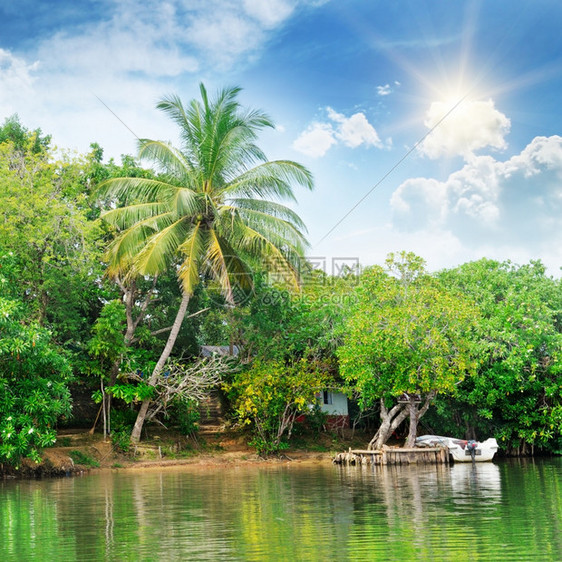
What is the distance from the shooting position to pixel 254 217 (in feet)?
65.3

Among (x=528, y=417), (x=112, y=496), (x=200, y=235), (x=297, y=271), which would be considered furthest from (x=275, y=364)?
(x=112, y=496)

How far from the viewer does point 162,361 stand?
831 inches

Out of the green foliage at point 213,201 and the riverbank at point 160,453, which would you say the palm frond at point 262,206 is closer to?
the green foliage at point 213,201

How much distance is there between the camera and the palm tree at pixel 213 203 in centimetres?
1966

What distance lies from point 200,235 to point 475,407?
12582mm

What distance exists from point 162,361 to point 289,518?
41.4 ft

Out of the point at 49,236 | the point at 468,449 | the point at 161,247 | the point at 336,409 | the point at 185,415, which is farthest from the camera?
the point at 336,409

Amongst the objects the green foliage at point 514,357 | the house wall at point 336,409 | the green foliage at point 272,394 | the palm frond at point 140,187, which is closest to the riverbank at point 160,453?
the green foliage at point 272,394

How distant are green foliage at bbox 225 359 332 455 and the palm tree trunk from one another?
2.89 m

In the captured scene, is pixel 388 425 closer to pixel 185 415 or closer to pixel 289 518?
pixel 185 415

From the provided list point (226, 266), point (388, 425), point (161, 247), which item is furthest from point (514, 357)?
point (161, 247)

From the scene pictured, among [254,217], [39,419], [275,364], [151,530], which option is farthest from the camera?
[275,364]

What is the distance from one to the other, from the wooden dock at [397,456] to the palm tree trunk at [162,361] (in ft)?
21.7

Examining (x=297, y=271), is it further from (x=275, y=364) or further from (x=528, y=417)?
(x=528, y=417)
